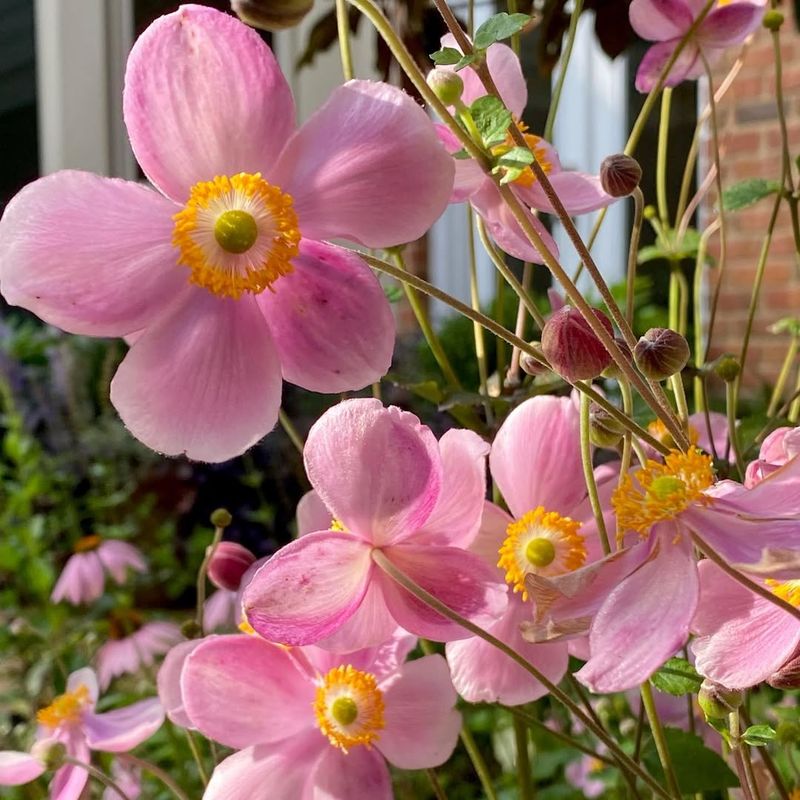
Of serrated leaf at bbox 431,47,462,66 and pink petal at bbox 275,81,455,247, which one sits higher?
serrated leaf at bbox 431,47,462,66

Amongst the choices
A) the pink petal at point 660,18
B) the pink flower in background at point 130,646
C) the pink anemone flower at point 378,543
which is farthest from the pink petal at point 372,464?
the pink flower in background at point 130,646

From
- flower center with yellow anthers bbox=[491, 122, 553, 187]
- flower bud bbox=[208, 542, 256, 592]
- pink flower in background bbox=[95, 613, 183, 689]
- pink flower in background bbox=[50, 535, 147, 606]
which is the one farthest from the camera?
pink flower in background bbox=[50, 535, 147, 606]

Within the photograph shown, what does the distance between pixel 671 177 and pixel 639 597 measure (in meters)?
2.09

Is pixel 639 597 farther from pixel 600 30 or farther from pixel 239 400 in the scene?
pixel 600 30

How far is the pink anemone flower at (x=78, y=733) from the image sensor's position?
1.24 ft

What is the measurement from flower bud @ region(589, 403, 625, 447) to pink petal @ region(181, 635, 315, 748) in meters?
0.13

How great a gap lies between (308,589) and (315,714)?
9 centimetres

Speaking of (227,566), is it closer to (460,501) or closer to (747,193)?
(460,501)

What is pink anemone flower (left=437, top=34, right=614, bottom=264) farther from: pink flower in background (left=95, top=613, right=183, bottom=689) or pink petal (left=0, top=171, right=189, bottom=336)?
pink flower in background (left=95, top=613, right=183, bottom=689)

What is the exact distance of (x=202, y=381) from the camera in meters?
0.25

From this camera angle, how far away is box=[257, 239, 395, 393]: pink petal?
0.25 m

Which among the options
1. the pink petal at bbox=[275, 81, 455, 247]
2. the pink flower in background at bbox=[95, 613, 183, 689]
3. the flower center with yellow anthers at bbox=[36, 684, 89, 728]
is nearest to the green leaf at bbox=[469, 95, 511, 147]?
the pink petal at bbox=[275, 81, 455, 247]

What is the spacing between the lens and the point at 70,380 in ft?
6.17

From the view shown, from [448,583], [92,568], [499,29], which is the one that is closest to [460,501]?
[448,583]
